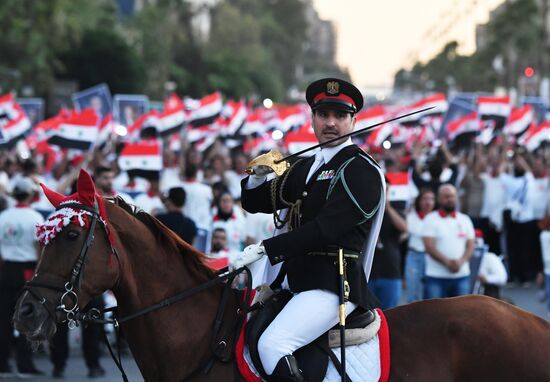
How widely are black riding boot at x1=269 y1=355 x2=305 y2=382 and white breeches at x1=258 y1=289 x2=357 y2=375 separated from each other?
21 mm

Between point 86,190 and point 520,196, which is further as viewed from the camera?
point 520,196

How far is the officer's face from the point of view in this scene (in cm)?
589

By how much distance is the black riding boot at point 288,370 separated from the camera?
549 cm

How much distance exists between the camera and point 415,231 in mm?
13547

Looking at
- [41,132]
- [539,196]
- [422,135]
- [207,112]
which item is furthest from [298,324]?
[422,135]

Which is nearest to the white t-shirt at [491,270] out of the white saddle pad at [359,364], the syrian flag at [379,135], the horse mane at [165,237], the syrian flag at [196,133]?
Result: the white saddle pad at [359,364]

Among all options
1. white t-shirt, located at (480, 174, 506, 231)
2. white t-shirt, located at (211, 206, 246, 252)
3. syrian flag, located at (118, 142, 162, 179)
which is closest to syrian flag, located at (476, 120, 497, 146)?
white t-shirt, located at (480, 174, 506, 231)

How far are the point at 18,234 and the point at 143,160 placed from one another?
335cm

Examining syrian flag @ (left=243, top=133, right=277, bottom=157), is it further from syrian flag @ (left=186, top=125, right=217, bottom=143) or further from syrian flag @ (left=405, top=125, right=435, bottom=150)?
syrian flag @ (left=405, top=125, right=435, bottom=150)

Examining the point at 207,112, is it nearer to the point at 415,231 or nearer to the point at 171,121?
the point at 171,121

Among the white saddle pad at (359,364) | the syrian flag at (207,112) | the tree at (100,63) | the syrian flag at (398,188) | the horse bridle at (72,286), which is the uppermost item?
the tree at (100,63)

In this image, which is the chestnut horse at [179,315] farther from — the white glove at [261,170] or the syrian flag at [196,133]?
the syrian flag at [196,133]

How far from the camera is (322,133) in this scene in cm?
591

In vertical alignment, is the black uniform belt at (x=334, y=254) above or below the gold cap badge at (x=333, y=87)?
below
